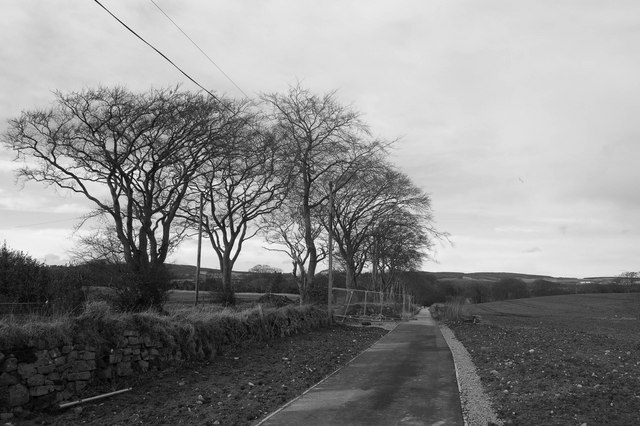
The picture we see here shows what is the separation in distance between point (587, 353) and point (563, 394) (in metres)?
7.98

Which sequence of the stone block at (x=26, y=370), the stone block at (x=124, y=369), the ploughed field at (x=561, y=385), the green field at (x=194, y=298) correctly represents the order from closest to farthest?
the ploughed field at (x=561, y=385), the stone block at (x=26, y=370), the stone block at (x=124, y=369), the green field at (x=194, y=298)

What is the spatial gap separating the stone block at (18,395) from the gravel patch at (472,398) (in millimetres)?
6461

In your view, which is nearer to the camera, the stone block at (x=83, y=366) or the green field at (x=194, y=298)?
the stone block at (x=83, y=366)

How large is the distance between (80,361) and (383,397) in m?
5.23

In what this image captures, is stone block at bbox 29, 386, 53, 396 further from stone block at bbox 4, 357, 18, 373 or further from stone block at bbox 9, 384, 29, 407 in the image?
stone block at bbox 4, 357, 18, 373

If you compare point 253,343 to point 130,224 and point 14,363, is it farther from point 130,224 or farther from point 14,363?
point 130,224

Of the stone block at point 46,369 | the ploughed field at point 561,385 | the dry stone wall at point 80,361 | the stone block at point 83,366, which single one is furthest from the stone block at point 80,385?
the ploughed field at point 561,385

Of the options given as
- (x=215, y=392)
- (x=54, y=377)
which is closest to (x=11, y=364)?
(x=54, y=377)

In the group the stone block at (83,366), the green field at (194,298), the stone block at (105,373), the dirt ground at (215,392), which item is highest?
the green field at (194,298)

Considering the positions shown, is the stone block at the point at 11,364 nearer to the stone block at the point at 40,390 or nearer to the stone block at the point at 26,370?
the stone block at the point at 26,370

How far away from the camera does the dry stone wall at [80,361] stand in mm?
7926

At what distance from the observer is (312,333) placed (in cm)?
2206

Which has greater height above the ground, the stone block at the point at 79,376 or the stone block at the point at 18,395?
the stone block at the point at 79,376

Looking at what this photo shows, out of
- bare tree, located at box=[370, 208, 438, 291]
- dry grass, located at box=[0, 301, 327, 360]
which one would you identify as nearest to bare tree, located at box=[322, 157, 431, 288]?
bare tree, located at box=[370, 208, 438, 291]
